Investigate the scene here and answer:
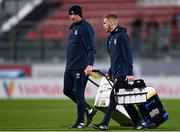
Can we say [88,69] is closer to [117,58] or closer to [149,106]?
[117,58]

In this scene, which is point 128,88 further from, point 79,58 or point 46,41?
point 46,41

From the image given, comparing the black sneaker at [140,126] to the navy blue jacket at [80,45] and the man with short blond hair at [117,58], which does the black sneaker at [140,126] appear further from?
the navy blue jacket at [80,45]

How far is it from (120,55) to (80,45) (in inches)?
38.0

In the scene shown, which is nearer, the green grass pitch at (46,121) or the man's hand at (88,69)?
the man's hand at (88,69)

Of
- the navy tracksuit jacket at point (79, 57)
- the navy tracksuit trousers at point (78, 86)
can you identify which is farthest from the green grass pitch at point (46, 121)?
the navy tracksuit jacket at point (79, 57)

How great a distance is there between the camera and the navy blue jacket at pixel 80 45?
12.0m

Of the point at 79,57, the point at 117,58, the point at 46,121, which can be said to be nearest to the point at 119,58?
the point at 117,58

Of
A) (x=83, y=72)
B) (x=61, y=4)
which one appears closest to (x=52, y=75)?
(x=61, y=4)

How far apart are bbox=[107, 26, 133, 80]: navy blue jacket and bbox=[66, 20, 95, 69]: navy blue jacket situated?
641 millimetres

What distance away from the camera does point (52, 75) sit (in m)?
27.9

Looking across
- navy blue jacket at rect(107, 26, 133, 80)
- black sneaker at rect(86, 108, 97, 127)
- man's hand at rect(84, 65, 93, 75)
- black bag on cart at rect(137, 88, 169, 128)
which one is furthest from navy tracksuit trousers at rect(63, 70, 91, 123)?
black bag on cart at rect(137, 88, 169, 128)

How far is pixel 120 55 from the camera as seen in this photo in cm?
1137

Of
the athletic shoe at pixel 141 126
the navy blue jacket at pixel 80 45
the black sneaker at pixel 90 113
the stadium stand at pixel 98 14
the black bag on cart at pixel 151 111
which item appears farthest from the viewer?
the stadium stand at pixel 98 14

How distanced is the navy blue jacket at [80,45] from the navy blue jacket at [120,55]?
2.10ft
